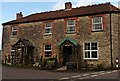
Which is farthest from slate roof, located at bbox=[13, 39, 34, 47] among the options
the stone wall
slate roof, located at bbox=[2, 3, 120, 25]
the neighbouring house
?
slate roof, located at bbox=[2, 3, 120, 25]

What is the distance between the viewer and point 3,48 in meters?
34.3

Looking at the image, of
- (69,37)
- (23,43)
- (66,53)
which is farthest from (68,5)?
(23,43)

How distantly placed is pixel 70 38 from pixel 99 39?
3.75 m

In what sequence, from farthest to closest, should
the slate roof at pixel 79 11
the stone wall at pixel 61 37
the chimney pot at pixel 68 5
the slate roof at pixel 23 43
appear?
the chimney pot at pixel 68 5
the slate roof at pixel 23 43
the slate roof at pixel 79 11
the stone wall at pixel 61 37

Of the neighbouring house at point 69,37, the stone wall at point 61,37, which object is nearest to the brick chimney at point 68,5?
the neighbouring house at point 69,37

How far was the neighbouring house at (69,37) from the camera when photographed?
2553 centimetres

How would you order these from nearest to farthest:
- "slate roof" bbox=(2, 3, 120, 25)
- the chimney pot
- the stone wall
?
the stone wall, "slate roof" bbox=(2, 3, 120, 25), the chimney pot

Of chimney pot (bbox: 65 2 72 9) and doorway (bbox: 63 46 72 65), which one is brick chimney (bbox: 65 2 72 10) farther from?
doorway (bbox: 63 46 72 65)

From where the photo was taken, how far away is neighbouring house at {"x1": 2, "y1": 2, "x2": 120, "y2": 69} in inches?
1005

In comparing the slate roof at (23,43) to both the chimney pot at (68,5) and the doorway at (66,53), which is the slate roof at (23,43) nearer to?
the doorway at (66,53)

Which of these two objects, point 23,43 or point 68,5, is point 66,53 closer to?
point 23,43

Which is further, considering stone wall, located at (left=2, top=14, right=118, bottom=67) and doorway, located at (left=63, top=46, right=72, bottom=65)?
doorway, located at (left=63, top=46, right=72, bottom=65)

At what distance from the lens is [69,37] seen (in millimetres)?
28172

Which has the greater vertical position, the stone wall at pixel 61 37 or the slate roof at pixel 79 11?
the slate roof at pixel 79 11
